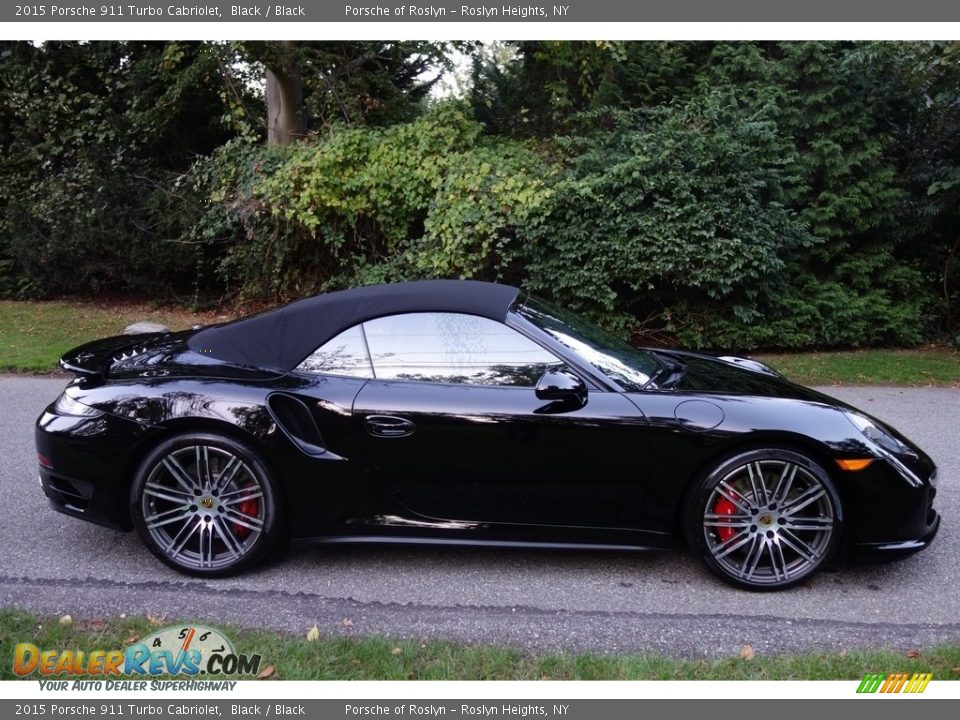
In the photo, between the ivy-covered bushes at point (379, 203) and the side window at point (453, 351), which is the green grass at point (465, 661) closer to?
the side window at point (453, 351)

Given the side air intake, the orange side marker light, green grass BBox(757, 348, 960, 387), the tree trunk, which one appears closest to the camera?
the orange side marker light

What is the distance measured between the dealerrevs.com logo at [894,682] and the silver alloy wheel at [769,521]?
2.32ft

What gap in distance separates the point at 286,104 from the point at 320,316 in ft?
28.5

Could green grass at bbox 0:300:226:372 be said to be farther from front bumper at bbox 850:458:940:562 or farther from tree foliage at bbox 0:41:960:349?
front bumper at bbox 850:458:940:562

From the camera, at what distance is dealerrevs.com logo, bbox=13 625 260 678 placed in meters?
2.79

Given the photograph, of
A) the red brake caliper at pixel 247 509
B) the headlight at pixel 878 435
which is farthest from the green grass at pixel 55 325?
the headlight at pixel 878 435

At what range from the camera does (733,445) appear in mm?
3443

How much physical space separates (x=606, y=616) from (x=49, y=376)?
6.97 meters

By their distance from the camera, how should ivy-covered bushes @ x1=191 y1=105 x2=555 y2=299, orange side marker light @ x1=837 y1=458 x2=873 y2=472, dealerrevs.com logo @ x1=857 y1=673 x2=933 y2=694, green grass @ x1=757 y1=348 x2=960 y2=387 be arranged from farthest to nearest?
ivy-covered bushes @ x1=191 y1=105 x2=555 y2=299 → green grass @ x1=757 y1=348 x2=960 y2=387 → orange side marker light @ x1=837 y1=458 x2=873 y2=472 → dealerrevs.com logo @ x1=857 y1=673 x2=933 y2=694

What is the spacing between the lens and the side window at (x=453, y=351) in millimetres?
3578

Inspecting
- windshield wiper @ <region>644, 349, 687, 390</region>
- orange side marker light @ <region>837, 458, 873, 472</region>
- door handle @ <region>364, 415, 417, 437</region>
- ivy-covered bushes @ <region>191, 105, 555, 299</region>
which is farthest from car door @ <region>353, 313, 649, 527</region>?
ivy-covered bushes @ <region>191, 105, 555, 299</region>

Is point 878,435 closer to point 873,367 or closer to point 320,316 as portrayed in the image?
point 320,316

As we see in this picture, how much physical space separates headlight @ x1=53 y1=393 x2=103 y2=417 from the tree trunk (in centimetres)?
814

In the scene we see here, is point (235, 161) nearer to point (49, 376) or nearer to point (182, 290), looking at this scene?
point (182, 290)
